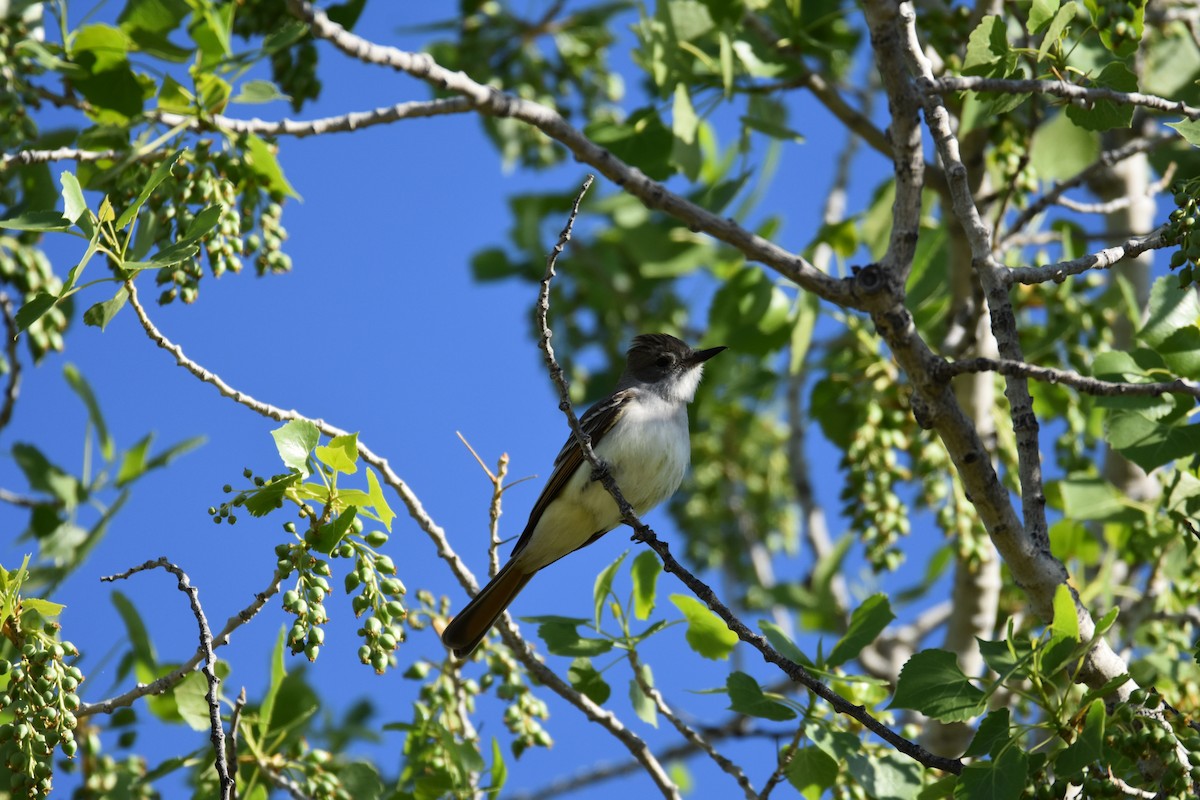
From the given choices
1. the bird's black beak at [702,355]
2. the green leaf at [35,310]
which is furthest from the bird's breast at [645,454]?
the green leaf at [35,310]

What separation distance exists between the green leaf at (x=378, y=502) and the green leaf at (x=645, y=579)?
3.73 ft

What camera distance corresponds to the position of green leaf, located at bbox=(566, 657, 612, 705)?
174 inches

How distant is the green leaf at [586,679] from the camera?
4418 mm

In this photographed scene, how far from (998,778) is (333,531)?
1767mm

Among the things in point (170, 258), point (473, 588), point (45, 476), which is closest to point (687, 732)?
point (473, 588)

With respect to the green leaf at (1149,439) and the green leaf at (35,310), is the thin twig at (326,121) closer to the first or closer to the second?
the green leaf at (35,310)

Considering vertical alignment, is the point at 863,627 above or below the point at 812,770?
above

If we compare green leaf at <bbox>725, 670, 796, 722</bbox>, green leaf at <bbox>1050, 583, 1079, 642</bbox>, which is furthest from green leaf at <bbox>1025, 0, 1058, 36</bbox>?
green leaf at <bbox>725, 670, 796, 722</bbox>

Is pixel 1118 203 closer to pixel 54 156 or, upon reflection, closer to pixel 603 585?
pixel 603 585

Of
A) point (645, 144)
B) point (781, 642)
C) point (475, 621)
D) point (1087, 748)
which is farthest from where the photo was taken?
point (645, 144)

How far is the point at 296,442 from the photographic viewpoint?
3137mm

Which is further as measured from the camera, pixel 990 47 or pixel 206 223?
pixel 990 47

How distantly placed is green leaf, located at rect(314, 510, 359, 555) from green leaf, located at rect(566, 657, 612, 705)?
59.2 inches

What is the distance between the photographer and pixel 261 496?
3125mm
